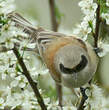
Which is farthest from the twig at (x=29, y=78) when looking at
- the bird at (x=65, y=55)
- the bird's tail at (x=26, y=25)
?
the bird's tail at (x=26, y=25)

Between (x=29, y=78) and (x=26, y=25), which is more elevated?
(x=26, y=25)

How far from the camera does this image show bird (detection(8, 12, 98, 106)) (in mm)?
2975

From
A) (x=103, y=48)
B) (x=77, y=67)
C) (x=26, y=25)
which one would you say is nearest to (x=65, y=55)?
(x=77, y=67)

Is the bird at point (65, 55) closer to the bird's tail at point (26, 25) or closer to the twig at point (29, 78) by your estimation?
the bird's tail at point (26, 25)

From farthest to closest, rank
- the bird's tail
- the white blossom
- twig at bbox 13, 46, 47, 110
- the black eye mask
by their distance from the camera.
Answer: the bird's tail < the white blossom < the black eye mask < twig at bbox 13, 46, 47, 110

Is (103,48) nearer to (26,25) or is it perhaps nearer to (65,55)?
(65,55)

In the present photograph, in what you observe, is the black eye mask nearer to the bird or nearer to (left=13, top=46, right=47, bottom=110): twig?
the bird

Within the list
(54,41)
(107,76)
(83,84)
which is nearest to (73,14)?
(107,76)

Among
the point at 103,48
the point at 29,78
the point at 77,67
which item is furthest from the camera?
the point at 103,48

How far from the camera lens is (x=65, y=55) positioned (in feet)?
9.86

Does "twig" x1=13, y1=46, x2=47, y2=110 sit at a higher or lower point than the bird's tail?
lower

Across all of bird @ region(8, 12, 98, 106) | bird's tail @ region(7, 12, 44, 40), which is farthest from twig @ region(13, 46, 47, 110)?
bird's tail @ region(7, 12, 44, 40)

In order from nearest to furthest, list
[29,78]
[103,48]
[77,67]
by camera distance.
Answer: [29,78] < [77,67] < [103,48]

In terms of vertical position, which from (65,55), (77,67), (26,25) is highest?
(26,25)
